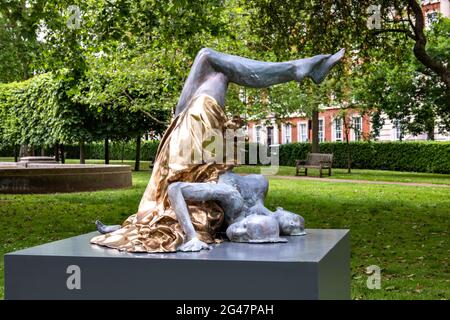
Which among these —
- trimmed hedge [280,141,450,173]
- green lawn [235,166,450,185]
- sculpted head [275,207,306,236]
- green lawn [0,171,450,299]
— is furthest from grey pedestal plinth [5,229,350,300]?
trimmed hedge [280,141,450,173]

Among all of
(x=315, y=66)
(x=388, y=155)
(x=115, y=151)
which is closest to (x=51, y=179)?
(x=315, y=66)

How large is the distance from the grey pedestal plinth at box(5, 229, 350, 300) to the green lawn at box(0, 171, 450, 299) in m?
2.37

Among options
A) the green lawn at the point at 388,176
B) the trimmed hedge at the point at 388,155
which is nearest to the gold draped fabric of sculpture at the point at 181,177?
the green lawn at the point at 388,176

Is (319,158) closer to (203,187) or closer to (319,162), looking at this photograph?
(319,162)

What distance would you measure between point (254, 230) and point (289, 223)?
638 mm

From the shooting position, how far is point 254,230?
5.35 metres

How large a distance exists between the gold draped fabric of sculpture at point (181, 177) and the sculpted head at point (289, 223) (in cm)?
63

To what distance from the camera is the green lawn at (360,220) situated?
805cm

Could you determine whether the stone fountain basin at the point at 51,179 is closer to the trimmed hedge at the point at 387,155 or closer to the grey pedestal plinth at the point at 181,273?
the trimmed hedge at the point at 387,155

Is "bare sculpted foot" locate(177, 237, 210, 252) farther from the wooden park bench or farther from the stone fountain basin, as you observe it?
the wooden park bench

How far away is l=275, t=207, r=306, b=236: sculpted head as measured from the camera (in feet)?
19.2

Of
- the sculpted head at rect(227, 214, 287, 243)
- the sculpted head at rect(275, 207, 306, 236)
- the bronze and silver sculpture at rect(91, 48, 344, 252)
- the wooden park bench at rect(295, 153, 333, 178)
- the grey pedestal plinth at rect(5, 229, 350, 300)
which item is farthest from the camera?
the wooden park bench at rect(295, 153, 333, 178)

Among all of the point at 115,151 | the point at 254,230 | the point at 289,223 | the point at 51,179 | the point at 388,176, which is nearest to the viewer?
the point at 254,230

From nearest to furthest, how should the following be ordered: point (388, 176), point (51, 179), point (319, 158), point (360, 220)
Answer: point (360, 220) → point (51, 179) → point (319, 158) → point (388, 176)
